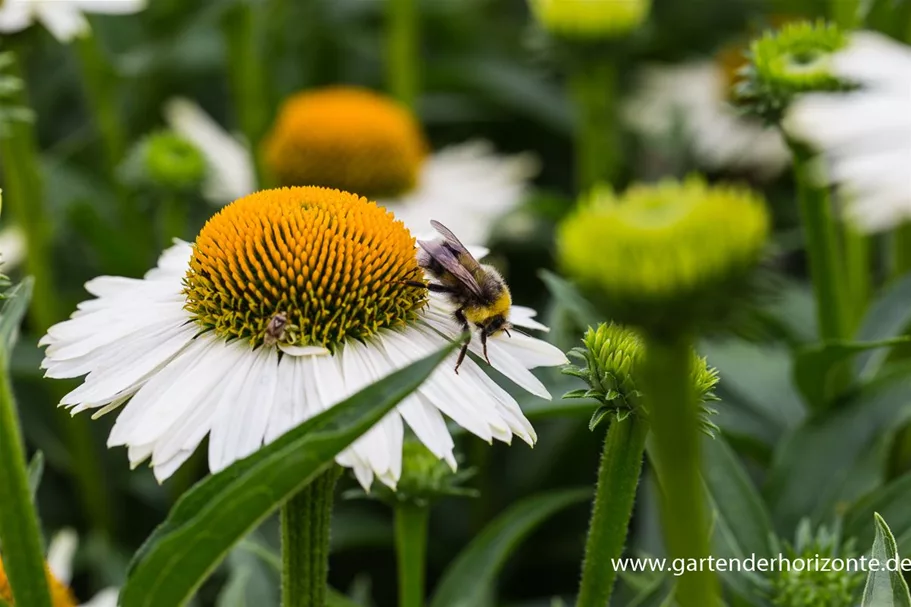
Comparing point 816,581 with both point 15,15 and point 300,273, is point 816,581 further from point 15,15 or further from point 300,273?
point 15,15

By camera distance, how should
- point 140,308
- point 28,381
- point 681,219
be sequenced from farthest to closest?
point 28,381 → point 140,308 → point 681,219

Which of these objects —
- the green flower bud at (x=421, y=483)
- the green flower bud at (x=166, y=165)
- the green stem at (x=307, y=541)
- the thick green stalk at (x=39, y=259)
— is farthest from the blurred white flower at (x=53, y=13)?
the green stem at (x=307, y=541)

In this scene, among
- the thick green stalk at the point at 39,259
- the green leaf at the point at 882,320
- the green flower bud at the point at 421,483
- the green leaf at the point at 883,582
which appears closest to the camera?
the green leaf at the point at 883,582

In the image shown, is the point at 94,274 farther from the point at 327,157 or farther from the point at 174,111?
the point at 327,157

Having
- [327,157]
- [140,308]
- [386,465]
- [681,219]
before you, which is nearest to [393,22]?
[327,157]

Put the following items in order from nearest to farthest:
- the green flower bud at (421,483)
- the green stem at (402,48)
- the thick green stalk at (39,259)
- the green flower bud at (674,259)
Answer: the green flower bud at (674,259) → the green flower bud at (421,483) → the thick green stalk at (39,259) → the green stem at (402,48)

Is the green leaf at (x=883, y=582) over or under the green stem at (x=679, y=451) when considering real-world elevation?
under

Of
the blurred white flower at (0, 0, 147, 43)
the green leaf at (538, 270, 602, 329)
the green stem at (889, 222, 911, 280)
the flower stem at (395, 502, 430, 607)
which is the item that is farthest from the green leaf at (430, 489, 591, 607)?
the blurred white flower at (0, 0, 147, 43)

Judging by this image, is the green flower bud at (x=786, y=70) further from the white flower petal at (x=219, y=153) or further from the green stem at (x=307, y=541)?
the white flower petal at (x=219, y=153)
